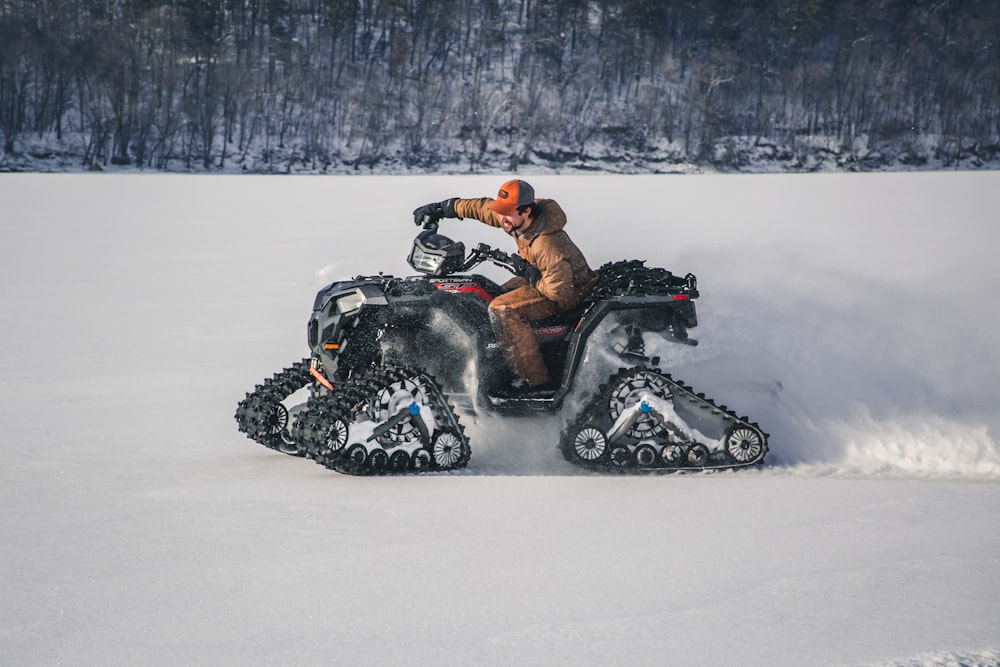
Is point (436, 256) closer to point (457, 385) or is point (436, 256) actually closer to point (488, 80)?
point (457, 385)

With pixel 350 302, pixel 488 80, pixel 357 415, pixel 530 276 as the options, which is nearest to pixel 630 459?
pixel 530 276

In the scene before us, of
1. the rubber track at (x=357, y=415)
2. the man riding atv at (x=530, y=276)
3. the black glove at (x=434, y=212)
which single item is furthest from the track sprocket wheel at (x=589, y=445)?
the black glove at (x=434, y=212)

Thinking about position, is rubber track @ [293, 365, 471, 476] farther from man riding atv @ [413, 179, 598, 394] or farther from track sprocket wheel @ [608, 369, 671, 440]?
track sprocket wheel @ [608, 369, 671, 440]

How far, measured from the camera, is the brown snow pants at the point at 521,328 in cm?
571

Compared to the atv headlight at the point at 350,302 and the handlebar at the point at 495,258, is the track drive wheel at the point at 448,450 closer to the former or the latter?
the atv headlight at the point at 350,302

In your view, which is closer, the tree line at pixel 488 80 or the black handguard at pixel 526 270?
the black handguard at pixel 526 270

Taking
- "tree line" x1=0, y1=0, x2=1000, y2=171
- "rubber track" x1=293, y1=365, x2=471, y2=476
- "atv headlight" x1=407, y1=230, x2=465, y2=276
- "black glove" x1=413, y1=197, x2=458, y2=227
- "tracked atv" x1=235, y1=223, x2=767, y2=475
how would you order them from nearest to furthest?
"rubber track" x1=293, y1=365, x2=471, y2=476
"tracked atv" x1=235, y1=223, x2=767, y2=475
"atv headlight" x1=407, y1=230, x2=465, y2=276
"black glove" x1=413, y1=197, x2=458, y2=227
"tree line" x1=0, y1=0, x2=1000, y2=171

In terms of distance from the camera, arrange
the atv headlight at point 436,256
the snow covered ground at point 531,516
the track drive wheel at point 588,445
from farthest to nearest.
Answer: the atv headlight at point 436,256, the track drive wheel at point 588,445, the snow covered ground at point 531,516

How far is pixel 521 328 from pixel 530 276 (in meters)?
0.30

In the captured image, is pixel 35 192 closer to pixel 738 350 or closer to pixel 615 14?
pixel 738 350

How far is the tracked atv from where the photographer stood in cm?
543

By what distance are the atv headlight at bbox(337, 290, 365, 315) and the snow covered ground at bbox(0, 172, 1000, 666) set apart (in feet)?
2.85

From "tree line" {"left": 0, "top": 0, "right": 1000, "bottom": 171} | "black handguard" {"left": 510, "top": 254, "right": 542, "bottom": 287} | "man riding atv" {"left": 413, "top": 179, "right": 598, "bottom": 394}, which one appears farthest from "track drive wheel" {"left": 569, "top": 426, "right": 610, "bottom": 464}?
"tree line" {"left": 0, "top": 0, "right": 1000, "bottom": 171}

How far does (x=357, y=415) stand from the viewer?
5.41 meters
